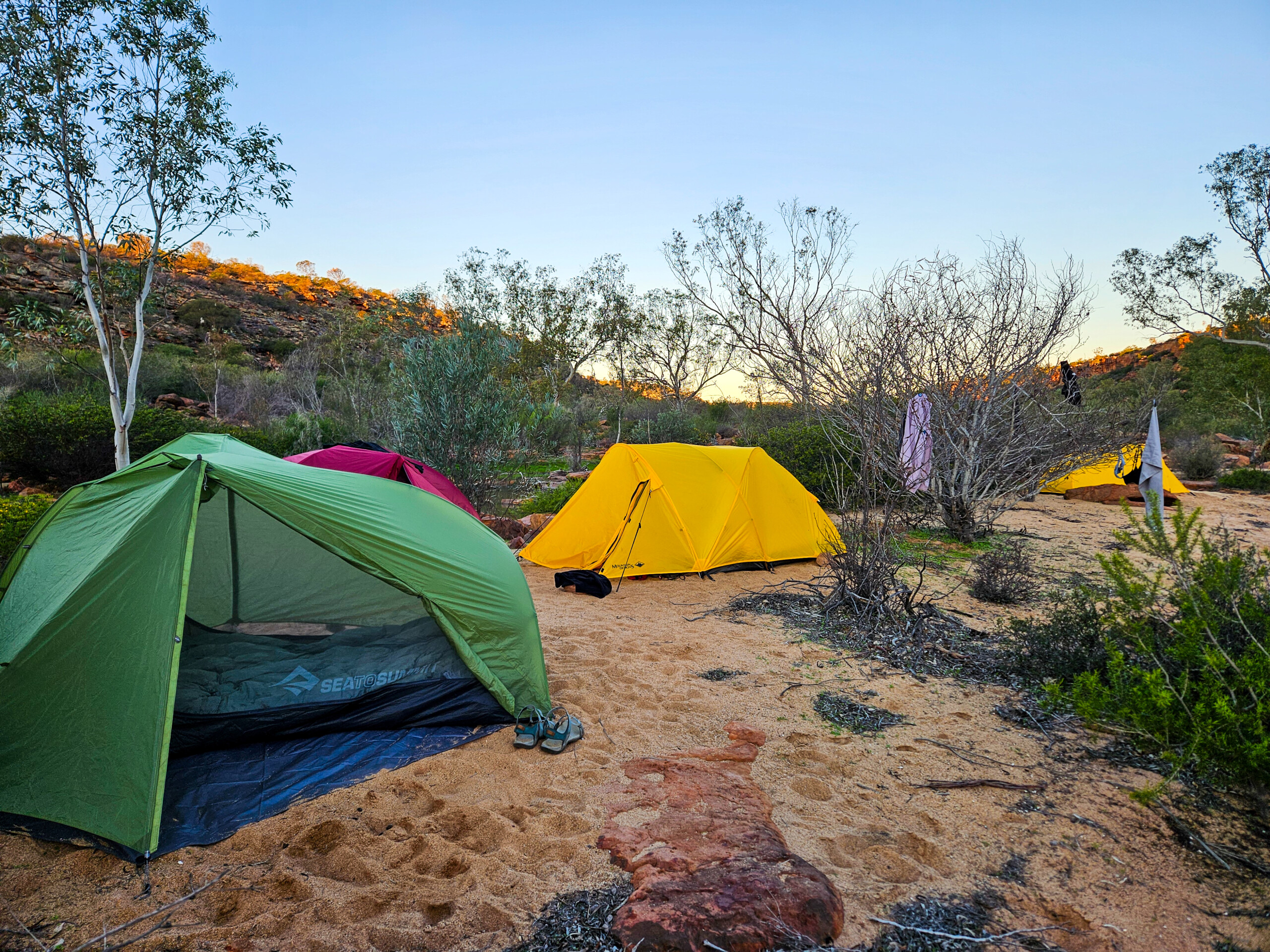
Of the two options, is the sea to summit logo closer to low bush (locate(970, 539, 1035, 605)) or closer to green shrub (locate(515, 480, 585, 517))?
low bush (locate(970, 539, 1035, 605))

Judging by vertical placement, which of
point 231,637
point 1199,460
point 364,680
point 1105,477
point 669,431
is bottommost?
point 364,680

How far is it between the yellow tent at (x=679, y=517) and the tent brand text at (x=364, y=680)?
11.5 ft

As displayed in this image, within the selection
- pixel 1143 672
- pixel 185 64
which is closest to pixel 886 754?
pixel 1143 672

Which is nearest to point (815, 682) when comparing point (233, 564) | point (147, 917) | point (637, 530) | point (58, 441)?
point (637, 530)

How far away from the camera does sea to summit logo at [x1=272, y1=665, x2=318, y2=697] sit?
3695 mm

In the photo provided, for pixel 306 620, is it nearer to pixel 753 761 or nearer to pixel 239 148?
pixel 753 761

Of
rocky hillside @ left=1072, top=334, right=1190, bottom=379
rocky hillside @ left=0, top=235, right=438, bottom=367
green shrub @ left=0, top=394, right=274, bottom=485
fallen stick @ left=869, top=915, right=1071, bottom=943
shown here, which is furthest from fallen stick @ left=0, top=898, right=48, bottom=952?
rocky hillside @ left=1072, top=334, right=1190, bottom=379

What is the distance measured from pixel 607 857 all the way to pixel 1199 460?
65.8 feet

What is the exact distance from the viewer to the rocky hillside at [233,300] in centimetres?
2430

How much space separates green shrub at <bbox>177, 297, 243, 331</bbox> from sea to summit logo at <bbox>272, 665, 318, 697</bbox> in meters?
34.2

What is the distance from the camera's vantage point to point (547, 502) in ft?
36.6

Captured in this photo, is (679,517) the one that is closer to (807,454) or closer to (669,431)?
(807,454)

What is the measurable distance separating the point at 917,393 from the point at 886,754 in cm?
647

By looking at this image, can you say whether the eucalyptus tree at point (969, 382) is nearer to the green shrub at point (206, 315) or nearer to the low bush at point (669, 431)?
the low bush at point (669, 431)
